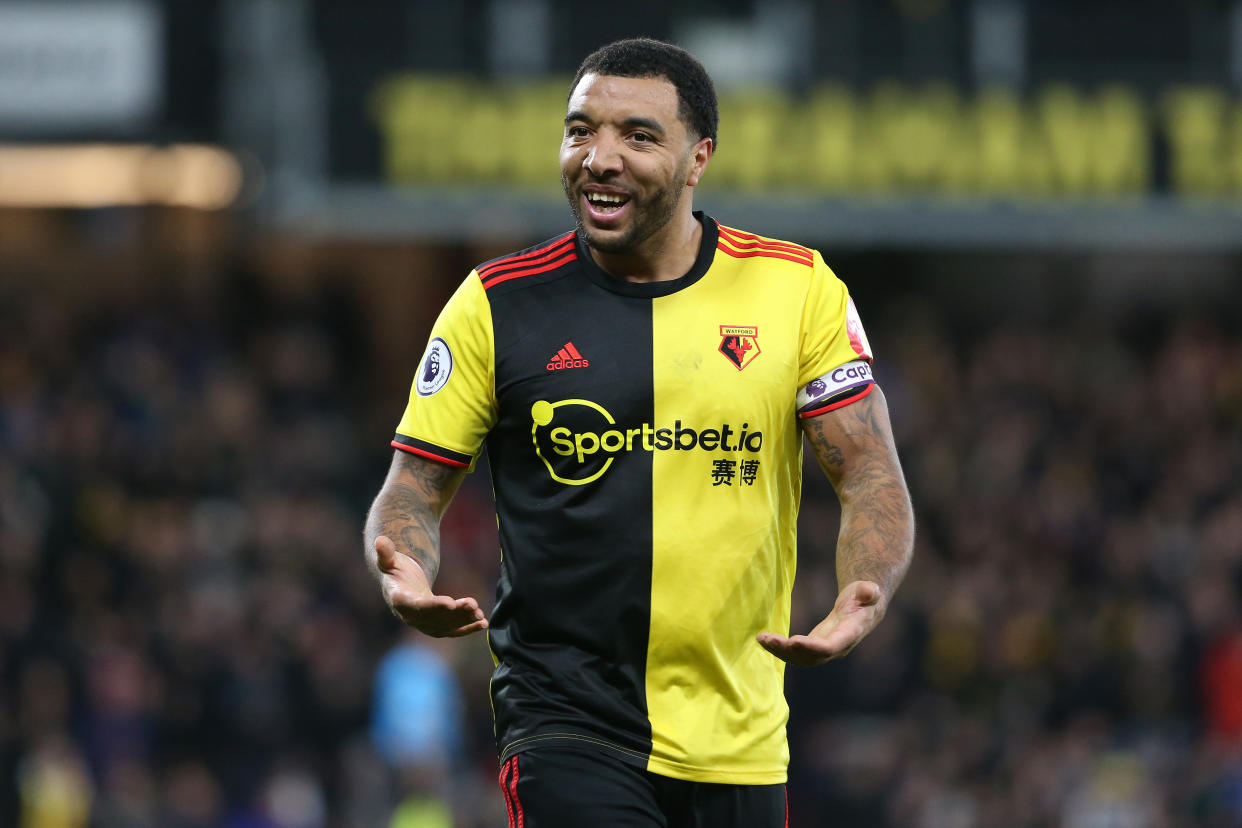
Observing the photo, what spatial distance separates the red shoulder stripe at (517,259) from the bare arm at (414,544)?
17.1 inches

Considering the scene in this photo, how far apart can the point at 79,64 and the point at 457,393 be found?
424 inches

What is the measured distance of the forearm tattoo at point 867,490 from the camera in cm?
398

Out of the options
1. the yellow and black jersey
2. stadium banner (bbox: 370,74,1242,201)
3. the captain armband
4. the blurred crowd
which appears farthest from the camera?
stadium banner (bbox: 370,74,1242,201)

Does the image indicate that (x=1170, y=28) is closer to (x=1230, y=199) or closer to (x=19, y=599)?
(x=1230, y=199)

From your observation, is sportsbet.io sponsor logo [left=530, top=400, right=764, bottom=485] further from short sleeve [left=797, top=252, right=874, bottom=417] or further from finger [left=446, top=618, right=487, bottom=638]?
finger [left=446, top=618, right=487, bottom=638]

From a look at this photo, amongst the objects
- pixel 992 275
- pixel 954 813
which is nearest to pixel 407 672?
pixel 954 813

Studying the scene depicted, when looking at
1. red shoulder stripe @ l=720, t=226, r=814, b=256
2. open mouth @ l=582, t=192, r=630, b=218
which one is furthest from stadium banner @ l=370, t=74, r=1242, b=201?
open mouth @ l=582, t=192, r=630, b=218

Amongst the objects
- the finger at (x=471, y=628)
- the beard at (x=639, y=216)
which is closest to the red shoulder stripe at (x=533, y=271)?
the beard at (x=639, y=216)

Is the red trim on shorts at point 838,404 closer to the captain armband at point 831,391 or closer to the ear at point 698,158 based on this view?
the captain armband at point 831,391

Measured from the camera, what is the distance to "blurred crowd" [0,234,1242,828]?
37.4 ft

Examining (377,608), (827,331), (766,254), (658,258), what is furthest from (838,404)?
(377,608)

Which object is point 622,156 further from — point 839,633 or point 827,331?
point 839,633

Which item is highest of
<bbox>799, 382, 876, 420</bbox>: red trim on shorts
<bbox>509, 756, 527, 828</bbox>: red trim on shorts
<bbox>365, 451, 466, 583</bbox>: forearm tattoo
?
<bbox>799, 382, 876, 420</bbox>: red trim on shorts

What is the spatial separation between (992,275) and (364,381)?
6.75 metres
